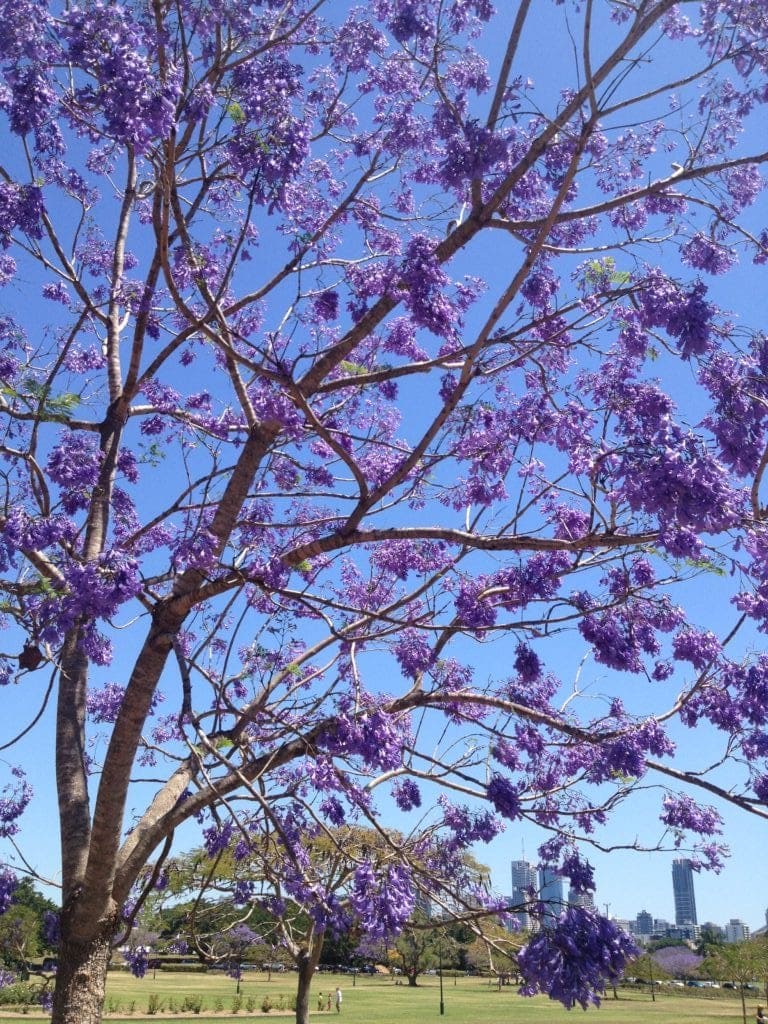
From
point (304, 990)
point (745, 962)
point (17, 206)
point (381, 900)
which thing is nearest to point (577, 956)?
point (381, 900)

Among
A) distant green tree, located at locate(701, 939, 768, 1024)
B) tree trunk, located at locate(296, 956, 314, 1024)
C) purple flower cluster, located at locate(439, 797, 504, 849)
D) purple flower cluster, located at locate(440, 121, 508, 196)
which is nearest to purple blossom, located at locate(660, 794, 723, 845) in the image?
purple flower cluster, located at locate(439, 797, 504, 849)

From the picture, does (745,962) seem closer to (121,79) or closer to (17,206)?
(17,206)

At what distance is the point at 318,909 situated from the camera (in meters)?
5.98

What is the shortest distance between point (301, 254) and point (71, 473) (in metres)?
2.44

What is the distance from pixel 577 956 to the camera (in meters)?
4.66

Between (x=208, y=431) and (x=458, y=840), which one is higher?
(x=208, y=431)

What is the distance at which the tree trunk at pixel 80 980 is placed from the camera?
555 cm

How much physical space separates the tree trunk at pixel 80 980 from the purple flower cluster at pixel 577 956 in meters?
2.77

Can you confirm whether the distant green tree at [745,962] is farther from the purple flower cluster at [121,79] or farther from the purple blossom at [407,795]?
the purple flower cluster at [121,79]

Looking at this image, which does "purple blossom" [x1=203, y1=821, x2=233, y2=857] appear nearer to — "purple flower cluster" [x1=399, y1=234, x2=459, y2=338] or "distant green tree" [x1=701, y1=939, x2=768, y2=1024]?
"purple flower cluster" [x1=399, y1=234, x2=459, y2=338]

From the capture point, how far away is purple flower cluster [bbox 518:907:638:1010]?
182 inches

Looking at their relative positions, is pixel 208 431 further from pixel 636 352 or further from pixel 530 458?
pixel 636 352

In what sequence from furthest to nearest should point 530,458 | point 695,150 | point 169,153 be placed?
point 530,458 → point 695,150 → point 169,153

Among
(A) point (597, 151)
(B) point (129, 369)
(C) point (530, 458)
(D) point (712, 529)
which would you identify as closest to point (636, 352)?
(C) point (530, 458)
